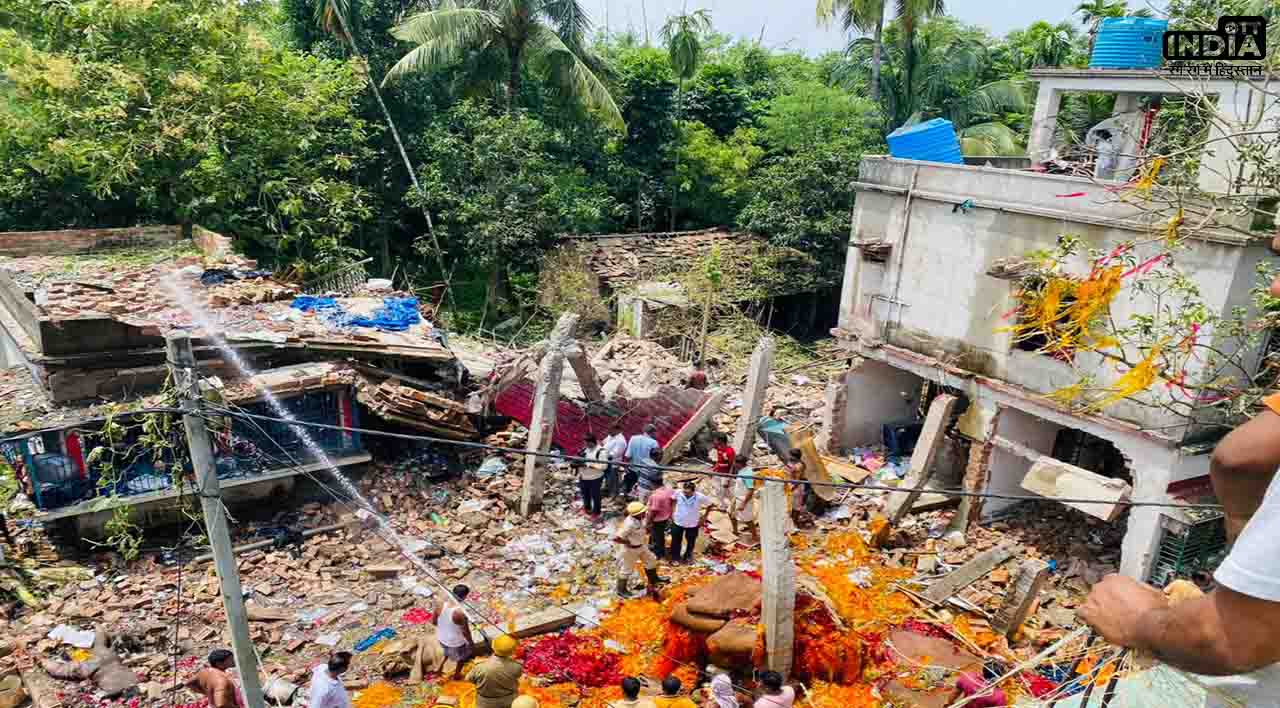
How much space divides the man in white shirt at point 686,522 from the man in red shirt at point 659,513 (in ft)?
0.26

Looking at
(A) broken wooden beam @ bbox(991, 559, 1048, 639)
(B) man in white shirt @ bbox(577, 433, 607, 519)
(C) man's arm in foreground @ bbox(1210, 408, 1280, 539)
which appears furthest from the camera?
(B) man in white shirt @ bbox(577, 433, 607, 519)

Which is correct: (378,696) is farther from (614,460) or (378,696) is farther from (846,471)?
(846,471)

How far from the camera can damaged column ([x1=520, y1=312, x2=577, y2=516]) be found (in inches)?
470

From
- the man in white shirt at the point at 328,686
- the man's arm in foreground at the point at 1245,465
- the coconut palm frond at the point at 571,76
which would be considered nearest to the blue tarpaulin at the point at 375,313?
the man in white shirt at the point at 328,686

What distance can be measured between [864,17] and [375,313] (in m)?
18.8

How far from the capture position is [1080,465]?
1382cm

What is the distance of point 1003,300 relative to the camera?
41.8 ft

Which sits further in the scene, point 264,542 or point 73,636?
point 264,542

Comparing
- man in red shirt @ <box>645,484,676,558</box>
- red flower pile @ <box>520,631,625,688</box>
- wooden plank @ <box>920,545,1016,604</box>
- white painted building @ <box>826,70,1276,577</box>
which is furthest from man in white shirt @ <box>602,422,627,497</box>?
white painted building @ <box>826,70,1276,577</box>

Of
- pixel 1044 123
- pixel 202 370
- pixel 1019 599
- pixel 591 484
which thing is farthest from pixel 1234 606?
pixel 1044 123

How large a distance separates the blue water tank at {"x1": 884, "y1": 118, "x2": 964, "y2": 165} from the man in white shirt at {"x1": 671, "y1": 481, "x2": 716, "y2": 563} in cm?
741

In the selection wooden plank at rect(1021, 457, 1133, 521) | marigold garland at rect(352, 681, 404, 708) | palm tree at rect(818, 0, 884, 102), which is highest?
palm tree at rect(818, 0, 884, 102)

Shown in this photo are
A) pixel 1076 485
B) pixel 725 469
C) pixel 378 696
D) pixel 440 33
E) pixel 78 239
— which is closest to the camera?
pixel 378 696

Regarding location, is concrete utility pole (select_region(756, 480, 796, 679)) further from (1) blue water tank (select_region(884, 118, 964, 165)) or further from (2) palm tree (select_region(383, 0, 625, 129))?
(2) palm tree (select_region(383, 0, 625, 129))
